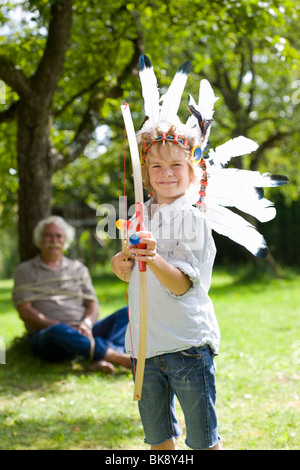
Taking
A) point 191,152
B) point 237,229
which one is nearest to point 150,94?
point 191,152

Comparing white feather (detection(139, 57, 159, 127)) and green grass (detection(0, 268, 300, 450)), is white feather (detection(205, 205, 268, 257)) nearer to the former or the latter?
white feather (detection(139, 57, 159, 127))

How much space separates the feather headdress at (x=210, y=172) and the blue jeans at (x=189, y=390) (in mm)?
484

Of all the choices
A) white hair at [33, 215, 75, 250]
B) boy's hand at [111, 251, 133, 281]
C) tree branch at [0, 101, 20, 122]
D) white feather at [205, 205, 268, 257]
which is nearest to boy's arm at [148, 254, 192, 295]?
boy's hand at [111, 251, 133, 281]

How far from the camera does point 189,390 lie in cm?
206

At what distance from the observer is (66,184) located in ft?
37.4

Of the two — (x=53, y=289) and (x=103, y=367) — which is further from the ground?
(x=53, y=289)

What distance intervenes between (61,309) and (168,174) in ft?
10.2

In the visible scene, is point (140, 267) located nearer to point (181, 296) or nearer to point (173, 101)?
point (181, 296)

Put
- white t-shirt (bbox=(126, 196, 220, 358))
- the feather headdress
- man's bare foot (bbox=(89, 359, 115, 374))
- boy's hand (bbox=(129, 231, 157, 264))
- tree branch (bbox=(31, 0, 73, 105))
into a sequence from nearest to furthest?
boy's hand (bbox=(129, 231, 157, 264)) < white t-shirt (bbox=(126, 196, 220, 358)) < the feather headdress < man's bare foot (bbox=(89, 359, 115, 374)) < tree branch (bbox=(31, 0, 73, 105))

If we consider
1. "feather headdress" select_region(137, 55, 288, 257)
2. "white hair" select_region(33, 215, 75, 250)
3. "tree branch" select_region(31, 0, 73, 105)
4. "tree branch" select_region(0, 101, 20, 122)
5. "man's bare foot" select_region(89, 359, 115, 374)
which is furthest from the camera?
"tree branch" select_region(0, 101, 20, 122)

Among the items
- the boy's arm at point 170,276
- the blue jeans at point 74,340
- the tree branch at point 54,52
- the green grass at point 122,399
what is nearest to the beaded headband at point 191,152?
the boy's arm at point 170,276

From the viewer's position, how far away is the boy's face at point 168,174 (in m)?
2.12

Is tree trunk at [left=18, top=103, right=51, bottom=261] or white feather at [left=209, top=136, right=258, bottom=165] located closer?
white feather at [left=209, top=136, right=258, bottom=165]

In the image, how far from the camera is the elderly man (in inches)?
183
